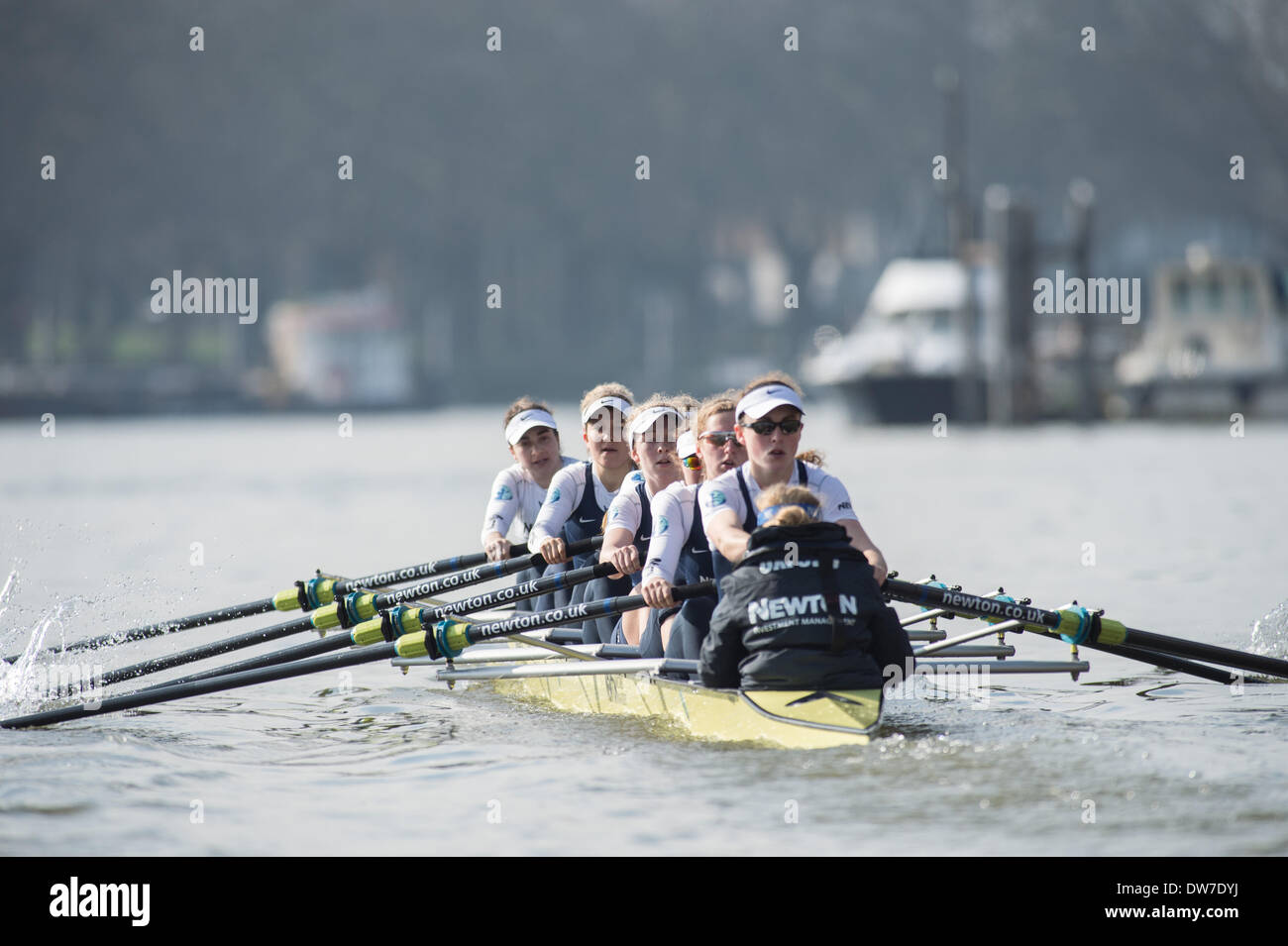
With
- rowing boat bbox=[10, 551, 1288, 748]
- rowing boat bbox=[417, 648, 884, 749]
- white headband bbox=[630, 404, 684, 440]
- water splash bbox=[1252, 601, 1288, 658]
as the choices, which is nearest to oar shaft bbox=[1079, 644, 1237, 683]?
rowing boat bbox=[10, 551, 1288, 748]

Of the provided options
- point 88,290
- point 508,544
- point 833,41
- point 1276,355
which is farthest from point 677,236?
point 508,544

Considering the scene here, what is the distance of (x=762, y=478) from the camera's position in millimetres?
8383

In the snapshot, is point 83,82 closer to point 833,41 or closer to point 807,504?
point 833,41

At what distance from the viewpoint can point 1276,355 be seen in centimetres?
5362

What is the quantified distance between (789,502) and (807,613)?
0.50 meters

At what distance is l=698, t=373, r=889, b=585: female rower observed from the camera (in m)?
8.23

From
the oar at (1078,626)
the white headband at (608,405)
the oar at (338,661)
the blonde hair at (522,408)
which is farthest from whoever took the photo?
the blonde hair at (522,408)

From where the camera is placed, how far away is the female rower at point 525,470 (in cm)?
1170

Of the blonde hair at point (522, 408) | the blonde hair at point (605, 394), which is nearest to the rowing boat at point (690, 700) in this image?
the blonde hair at point (605, 394)

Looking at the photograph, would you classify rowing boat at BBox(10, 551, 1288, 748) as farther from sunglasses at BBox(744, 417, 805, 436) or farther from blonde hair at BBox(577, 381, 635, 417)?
blonde hair at BBox(577, 381, 635, 417)

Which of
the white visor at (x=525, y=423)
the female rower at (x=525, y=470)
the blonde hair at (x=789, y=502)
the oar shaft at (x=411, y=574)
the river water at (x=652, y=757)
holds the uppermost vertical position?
the white visor at (x=525, y=423)

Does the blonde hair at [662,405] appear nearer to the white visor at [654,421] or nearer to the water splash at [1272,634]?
the white visor at [654,421]

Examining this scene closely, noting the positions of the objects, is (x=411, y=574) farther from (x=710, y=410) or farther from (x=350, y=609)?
(x=710, y=410)
